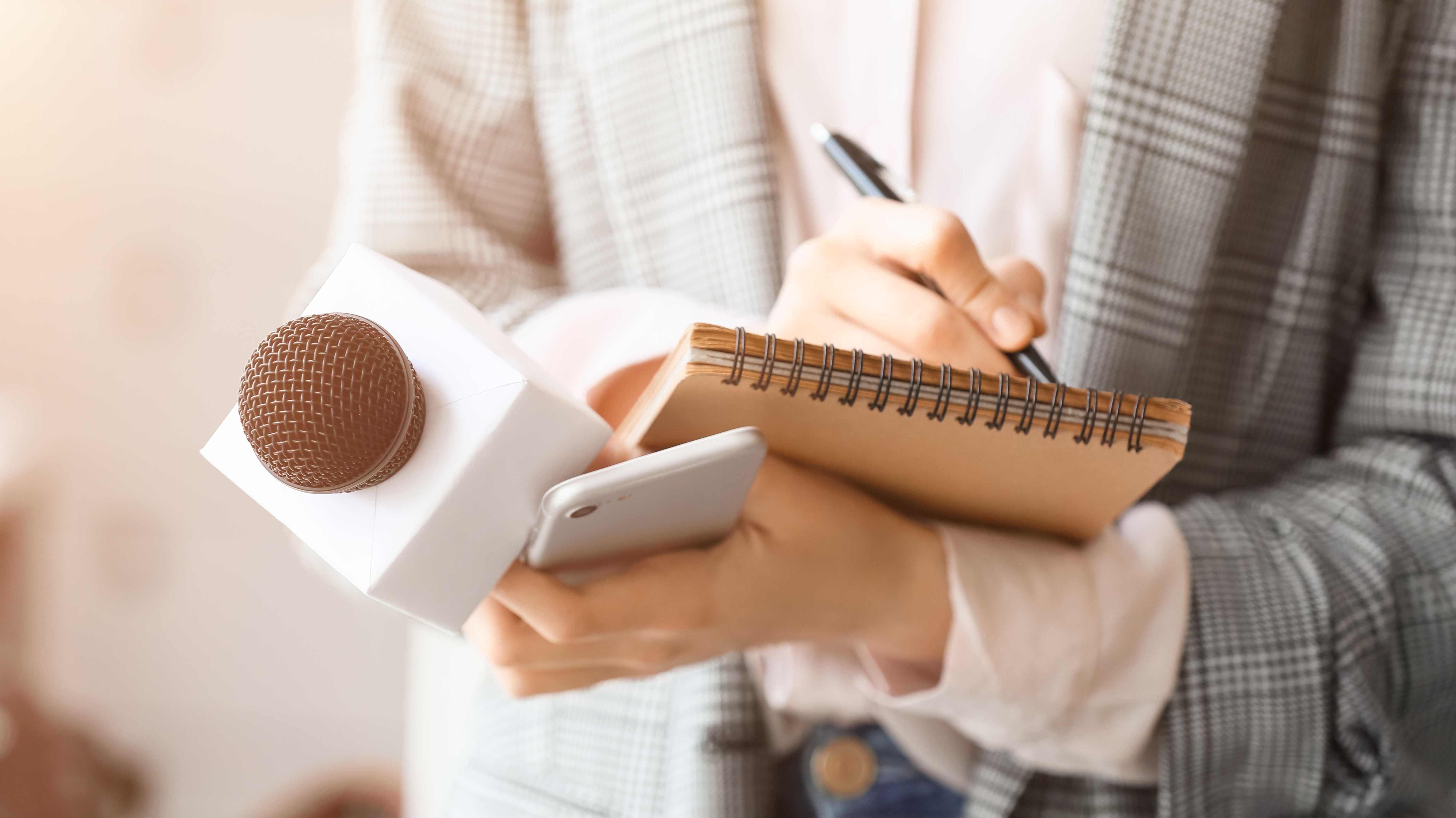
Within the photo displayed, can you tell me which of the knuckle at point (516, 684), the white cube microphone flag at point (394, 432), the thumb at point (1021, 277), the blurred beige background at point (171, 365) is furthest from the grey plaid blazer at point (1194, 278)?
the blurred beige background at point (171, 365)

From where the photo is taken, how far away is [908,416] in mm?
318

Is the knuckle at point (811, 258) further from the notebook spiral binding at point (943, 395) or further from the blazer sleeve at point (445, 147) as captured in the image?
the blazer sleeve at point (445, 147)

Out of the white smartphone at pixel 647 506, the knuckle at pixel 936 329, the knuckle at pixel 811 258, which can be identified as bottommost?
the white smartphone at pixel 647 506

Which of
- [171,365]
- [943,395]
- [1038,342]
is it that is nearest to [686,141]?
[1038,342]

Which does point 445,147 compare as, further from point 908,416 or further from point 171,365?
point 171,365

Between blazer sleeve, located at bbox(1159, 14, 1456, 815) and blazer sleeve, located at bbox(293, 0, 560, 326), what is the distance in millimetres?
534

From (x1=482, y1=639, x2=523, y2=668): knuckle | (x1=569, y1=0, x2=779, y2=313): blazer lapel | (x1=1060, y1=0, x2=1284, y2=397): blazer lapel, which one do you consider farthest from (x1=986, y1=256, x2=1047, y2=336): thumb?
(x1=482, y1=639, x2=523, y2=668): knuckle

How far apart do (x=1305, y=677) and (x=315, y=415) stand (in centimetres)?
59

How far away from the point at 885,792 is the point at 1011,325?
0.38m

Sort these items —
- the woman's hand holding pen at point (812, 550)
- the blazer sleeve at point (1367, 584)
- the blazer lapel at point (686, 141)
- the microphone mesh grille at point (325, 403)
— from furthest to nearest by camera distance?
the blazer lapel at point (686, 141)
the blazer sleeve at point (1367, 584)
the woman's hand holding pen at point (812, 550)
the microphone mesh grille at point (325, 403)

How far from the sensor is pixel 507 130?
2.31ft

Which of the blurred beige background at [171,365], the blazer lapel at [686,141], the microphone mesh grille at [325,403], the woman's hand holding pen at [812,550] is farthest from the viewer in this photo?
the blurred beige background at [171,365]

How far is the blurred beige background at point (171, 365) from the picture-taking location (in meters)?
1.20

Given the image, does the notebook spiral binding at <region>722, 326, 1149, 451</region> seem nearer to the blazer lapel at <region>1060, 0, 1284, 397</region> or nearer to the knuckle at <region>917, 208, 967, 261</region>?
the knuckle at <region>917, 208, 967, 261</region>
